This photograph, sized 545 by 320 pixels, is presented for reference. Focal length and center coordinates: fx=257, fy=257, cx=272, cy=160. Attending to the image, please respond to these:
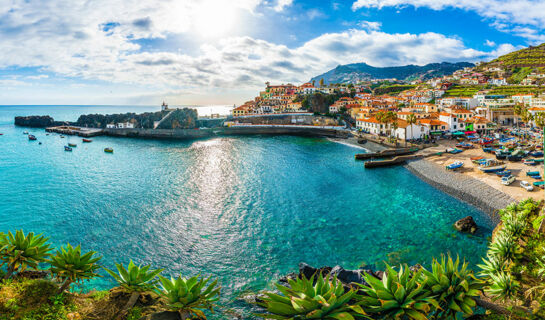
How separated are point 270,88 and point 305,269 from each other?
517 ft

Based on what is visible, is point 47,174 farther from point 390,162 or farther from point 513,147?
point 513,147

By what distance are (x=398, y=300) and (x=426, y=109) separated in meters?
103

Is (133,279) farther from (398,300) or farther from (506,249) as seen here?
(506,249)

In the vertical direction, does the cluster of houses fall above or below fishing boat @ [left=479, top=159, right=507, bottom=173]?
above

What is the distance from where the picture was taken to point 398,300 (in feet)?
→ 24.9

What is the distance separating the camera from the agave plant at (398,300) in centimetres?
736

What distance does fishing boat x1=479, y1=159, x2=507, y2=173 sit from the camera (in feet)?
125

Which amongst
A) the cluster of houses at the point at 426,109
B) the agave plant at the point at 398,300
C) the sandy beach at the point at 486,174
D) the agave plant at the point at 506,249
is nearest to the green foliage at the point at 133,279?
the agave plant at the point at 398,300

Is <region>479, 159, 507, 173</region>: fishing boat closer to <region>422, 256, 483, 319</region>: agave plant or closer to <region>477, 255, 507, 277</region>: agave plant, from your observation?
<region>477, 255, 507, 277</region>: agave plant

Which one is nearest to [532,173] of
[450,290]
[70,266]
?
[450,290]

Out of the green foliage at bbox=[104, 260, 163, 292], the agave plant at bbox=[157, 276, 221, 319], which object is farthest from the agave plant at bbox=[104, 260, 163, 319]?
the agave plant at bbox=[157, 276, 221, 319]

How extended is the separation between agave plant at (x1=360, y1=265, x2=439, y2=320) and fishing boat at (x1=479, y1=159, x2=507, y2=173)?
134ft

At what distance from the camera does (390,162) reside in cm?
4922

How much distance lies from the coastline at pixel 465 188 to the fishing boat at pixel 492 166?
11.2 feet
